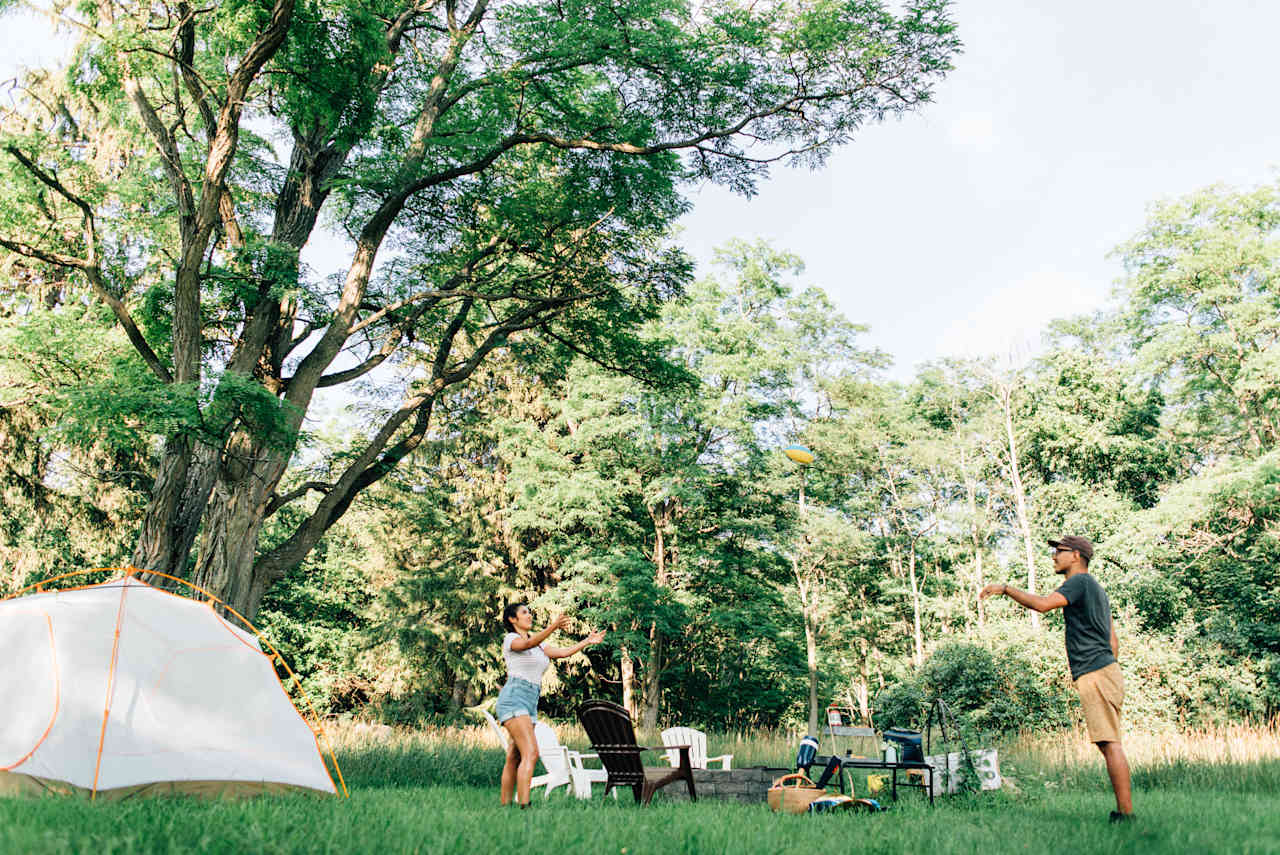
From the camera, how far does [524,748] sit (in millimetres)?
5676

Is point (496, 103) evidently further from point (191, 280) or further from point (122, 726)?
point (122, 726)

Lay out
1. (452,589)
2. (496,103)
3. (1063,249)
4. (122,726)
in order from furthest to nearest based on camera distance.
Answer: (1063,249) → (452,589) → (496,103) → (122,726)

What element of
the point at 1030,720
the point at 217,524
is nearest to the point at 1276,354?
the point at 1030,720

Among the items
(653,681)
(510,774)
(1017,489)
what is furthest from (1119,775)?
(1017,489)

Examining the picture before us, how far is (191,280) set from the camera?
30.5ft

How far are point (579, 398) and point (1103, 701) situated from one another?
56.2ft

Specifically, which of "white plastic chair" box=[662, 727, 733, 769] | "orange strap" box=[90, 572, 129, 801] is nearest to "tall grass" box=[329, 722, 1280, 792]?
"white plastic chair" box=[662, 727, 733, 769]

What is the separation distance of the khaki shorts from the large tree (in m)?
7.28

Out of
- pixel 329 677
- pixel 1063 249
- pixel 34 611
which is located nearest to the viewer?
pixel 34 611

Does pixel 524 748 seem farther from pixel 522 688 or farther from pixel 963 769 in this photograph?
pixel 963 769

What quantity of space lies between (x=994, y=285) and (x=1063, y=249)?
2.37m

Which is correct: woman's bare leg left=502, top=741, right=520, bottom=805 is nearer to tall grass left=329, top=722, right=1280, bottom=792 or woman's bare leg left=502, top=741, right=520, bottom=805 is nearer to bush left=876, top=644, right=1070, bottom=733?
tall grass left=329, top=722, right=1280, bottom=792

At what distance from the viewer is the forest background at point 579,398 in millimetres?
9625

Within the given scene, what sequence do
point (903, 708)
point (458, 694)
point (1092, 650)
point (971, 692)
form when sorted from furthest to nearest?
point (458, 694) → point (971, 692) → point (903, 708) → point (1092, 650)
